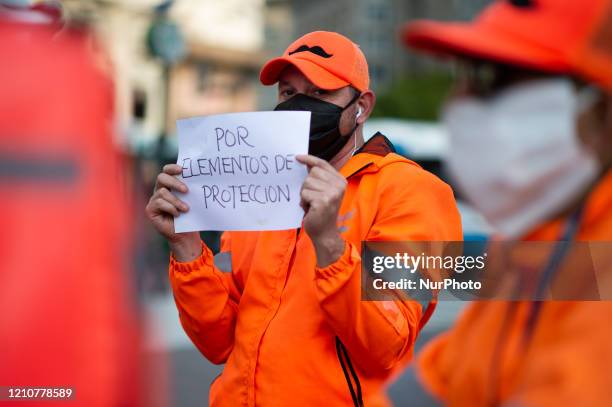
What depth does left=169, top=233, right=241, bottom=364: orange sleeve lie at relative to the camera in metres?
2.64

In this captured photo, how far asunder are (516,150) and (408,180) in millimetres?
1163

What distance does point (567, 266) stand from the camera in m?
1.36

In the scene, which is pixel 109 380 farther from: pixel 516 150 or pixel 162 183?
pixel 516 150

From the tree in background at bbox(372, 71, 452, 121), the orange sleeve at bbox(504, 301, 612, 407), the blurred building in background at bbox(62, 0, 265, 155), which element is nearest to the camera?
the orange sleeve at bbox(504, 301, 612, 407)

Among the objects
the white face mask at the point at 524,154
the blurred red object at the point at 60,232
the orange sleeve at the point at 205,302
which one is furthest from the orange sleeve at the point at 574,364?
the orange sleeve at the point at 205,302

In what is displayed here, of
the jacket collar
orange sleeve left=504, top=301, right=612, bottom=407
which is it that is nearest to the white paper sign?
the jacket collar

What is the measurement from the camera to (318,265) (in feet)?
7.50

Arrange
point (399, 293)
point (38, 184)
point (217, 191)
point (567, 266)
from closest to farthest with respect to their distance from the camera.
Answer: point (567, 266)
point (38, 184)
point (399, 293)
point (217, 191)

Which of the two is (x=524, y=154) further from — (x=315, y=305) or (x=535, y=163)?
(x=315, y=305)

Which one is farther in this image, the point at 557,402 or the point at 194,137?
the point at 194,137

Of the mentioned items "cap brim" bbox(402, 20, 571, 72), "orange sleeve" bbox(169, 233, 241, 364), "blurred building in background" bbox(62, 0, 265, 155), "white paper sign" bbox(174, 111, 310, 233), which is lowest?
"orange sleeve" bbox(169, 233, 241, 364)

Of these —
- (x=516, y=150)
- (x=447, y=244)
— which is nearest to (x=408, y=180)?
(x=447, y=244)

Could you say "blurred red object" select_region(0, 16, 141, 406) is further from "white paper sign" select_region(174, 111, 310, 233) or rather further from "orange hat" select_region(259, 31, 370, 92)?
"orange hat" select_region(259, 31, 370, 92)

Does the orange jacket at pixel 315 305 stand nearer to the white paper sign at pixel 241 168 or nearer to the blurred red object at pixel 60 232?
the white paper sign at pixel 241 168
